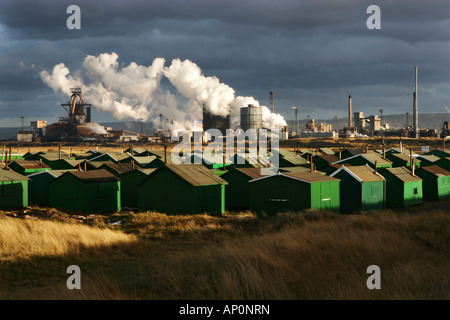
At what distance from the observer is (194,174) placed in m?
29.8

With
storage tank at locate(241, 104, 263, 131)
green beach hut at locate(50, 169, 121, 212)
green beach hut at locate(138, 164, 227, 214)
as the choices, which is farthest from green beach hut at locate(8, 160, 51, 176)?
storage tank at locate(241, 104, 263, 131)

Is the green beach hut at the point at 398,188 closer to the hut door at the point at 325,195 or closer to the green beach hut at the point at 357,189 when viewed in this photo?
the green beach hut at the point at 357,189

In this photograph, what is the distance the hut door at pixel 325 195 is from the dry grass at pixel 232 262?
5.87 metres

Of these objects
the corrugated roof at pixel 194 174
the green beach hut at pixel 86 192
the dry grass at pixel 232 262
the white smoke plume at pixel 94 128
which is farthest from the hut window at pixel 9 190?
the white smoke plume at pixel 94 128

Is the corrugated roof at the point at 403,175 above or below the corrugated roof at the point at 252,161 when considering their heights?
below

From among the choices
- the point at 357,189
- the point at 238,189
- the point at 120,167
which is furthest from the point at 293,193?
the point at 120,167

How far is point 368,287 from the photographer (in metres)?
10.6

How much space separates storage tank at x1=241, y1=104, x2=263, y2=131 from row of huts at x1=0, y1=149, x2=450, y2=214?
7733 centimetres

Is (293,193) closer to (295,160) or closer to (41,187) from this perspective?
(41,187)

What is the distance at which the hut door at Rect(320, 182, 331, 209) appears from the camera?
28688 mm

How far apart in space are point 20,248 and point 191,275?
25.6 ft

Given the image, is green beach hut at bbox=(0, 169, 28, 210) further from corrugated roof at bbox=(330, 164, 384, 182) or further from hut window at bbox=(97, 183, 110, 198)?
corrugated roof at bbox=(330, 164, 384, 182)

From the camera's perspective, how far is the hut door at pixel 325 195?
94.1 ft

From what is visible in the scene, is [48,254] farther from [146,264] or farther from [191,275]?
[191,275]
